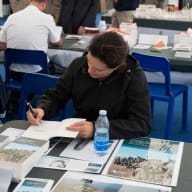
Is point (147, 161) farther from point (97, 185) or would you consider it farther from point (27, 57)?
point (27, 57)

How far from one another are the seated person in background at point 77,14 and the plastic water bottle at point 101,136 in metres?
3.43

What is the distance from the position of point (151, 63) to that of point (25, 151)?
191cm

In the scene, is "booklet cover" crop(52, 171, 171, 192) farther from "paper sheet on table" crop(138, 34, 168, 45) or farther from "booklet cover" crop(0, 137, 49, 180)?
"paper sheet on table" crop(138, 34, 168, 45)

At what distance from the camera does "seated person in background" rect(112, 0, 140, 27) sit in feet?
20.2

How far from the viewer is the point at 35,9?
3670mm

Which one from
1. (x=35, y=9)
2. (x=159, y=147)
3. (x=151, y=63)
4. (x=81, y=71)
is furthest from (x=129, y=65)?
(x=35, y=9)

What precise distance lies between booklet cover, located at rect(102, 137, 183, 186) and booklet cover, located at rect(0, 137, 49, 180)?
28 cm

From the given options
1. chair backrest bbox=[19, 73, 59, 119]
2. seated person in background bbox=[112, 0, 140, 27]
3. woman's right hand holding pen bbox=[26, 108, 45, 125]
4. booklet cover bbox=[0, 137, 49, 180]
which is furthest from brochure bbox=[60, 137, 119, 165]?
seated person in background bbox=[112, 0, 140, 27]

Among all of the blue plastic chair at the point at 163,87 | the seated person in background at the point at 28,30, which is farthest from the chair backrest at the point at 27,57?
the blue plastic chair at the point at 163,87

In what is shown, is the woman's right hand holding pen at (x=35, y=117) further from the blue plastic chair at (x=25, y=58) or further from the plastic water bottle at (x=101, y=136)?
the blue plastic chair at (x=25, y=58)

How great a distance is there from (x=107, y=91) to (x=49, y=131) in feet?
1.34

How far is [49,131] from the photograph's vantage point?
1.76m

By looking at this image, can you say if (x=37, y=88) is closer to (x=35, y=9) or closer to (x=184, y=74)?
(x=35, y=9)

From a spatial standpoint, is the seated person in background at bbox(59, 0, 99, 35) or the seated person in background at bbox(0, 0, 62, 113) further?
the seated person in background at bbox(59, 0, 99, 35)
